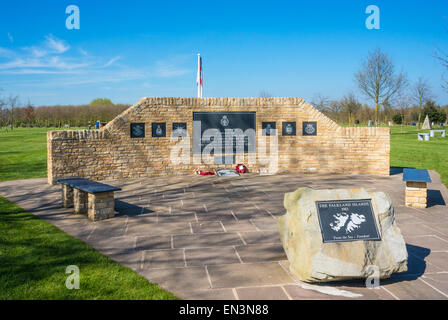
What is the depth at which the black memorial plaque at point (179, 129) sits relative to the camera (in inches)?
490

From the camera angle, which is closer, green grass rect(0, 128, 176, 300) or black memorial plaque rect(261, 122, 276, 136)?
green grass rect(0, 128, 176, 300)

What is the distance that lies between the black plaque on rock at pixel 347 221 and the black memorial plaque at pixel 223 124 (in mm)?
8732

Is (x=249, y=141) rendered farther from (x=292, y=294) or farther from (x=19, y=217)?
(x=292, y=294)

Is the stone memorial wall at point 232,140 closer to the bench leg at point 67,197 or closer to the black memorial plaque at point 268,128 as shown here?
the black memorial plaque at point 268,128

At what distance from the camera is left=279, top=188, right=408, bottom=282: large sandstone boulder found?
387 centimetres

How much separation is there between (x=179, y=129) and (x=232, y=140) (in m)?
1.95

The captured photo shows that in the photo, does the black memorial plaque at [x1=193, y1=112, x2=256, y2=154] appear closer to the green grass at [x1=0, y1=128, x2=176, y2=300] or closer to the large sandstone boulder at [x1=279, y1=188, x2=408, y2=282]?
the green grass at [x1=0, y1=128, x2=176, y2=300]

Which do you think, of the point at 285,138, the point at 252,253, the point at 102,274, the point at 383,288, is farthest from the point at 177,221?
the point at 285,138

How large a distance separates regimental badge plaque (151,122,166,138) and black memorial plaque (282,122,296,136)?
4368 millimetres

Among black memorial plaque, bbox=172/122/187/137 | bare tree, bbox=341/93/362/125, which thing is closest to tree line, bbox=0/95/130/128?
bare tree, bbox=341/93/362/125

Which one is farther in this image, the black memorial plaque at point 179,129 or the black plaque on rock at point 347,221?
the black memorial plaque at point 179,129

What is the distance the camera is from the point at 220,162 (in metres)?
12.9

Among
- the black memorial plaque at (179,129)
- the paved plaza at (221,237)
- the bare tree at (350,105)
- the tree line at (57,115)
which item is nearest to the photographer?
the paved plaza at (221,237)

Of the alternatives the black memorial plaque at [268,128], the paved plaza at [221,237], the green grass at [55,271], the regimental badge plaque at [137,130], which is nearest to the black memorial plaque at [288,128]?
the black memorial plaque at [268,128]
